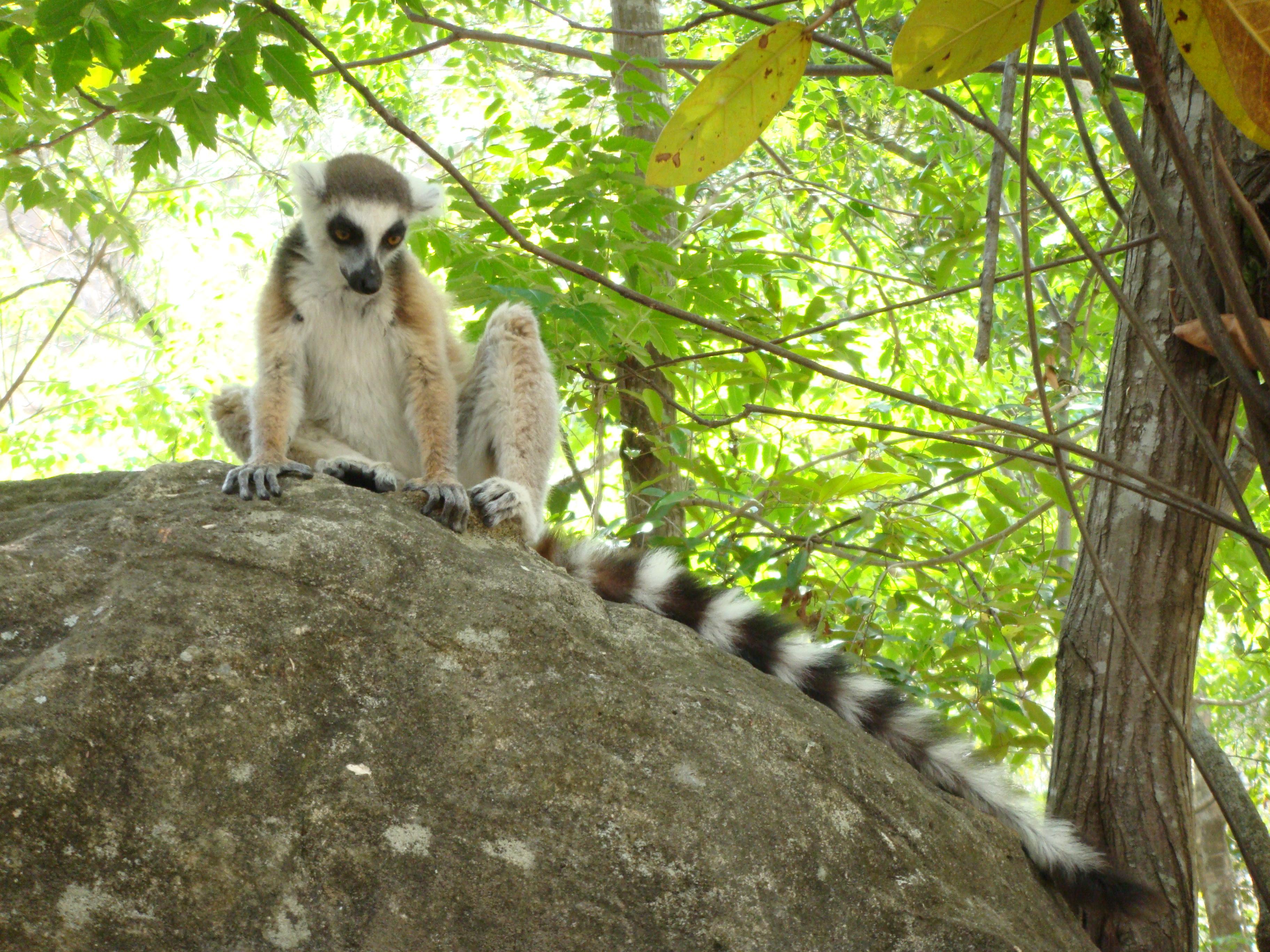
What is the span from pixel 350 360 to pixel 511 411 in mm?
672

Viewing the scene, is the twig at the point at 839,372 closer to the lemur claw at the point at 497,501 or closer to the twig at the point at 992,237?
the twig at the point at 992,237

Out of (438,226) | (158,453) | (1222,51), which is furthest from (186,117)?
(158,453)

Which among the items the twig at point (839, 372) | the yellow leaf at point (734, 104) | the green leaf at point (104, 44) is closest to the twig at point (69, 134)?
the green leaf at point (104, 44)

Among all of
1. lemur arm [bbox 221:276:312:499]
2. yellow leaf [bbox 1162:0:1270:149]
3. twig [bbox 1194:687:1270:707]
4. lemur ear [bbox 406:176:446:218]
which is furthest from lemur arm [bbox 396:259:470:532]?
twig [bbox 1194:687:1270:707]

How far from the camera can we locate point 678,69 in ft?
→ 17.8

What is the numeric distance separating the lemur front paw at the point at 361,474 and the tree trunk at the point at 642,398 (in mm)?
1548

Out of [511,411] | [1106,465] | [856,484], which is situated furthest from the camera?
[511,411]

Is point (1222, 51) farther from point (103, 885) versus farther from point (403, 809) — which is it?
point (103, 885)

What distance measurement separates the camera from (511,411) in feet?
11.9

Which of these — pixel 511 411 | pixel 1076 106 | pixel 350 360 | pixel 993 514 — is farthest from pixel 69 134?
pixel 993 514

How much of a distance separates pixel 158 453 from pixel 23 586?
9.68 metres

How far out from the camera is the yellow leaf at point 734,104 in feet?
3.95

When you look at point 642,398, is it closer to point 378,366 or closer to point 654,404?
point 654,404

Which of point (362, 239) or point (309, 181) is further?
point (309, 181)
